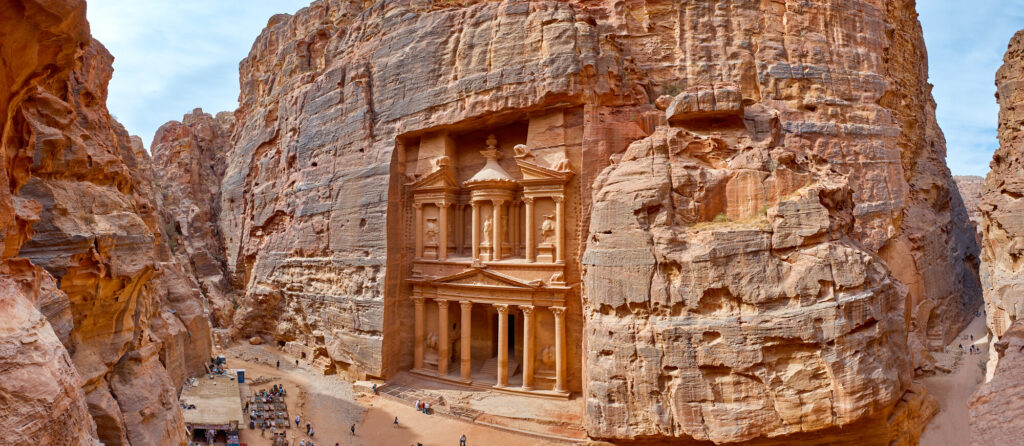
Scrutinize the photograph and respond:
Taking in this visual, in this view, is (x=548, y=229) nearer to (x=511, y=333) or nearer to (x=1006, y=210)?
(x=511, y=333)

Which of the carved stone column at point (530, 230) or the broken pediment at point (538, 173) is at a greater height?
the broken pediment at point (538, 173)

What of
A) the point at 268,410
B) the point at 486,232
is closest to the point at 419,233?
the point at 486,232

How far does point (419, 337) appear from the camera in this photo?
23.4 m

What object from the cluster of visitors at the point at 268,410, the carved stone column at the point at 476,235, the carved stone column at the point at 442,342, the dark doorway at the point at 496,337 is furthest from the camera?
the dark doorway at the point at 496,337

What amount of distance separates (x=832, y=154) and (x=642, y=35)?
→ 878cm

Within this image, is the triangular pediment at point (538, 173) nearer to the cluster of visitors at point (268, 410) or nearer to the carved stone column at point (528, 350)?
the carved stone column at point (528, 350)

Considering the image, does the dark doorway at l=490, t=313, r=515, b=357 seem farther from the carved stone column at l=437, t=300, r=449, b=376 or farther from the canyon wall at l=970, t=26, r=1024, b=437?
the canyon wall at l=970, t=26, r=1024, b=437

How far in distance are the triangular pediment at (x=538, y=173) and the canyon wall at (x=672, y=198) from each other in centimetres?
71

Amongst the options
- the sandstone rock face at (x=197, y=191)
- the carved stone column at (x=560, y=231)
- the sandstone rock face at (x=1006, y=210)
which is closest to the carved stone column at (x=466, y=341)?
the carved stone column at (x=560, y=231)

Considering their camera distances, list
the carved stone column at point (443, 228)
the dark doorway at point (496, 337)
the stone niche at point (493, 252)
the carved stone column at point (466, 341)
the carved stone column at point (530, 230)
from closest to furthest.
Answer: the stone niche at point (493, 252)
the carved stone column at point (530, 230)
the carved stone column at point (466, 341)
the carved stone column at point (443, 228)
the dark doorway at point (496, 337)

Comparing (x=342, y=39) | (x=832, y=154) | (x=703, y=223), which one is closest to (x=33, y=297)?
(x=703, y=223)

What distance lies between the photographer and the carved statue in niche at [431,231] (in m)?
23.7

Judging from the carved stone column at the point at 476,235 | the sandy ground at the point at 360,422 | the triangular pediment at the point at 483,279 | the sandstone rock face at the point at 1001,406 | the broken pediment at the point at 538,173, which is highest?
the broken pediment at the point at 538,173

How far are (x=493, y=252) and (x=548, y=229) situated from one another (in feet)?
8.78
